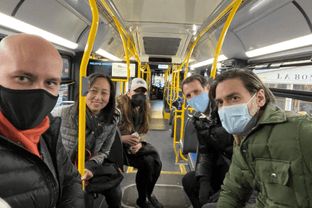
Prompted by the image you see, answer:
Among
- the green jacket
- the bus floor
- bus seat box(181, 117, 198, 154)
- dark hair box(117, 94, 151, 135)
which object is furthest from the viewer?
bus seat box(181, 117, 198, 154)

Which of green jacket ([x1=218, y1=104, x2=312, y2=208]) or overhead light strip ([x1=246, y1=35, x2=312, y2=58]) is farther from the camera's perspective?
overhead light strip ([x1=246, y1=35, x2=312, y2=58])

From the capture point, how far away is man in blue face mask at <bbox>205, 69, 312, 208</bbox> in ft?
3.33

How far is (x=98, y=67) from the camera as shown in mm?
2416

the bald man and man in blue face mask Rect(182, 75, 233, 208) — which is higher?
the bald man

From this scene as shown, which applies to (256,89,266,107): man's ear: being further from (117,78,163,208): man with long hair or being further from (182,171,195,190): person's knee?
(117,78,163,208): man with long hair

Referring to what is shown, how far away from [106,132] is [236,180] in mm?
1298

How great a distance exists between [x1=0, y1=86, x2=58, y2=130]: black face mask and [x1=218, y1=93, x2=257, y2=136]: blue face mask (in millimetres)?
1150

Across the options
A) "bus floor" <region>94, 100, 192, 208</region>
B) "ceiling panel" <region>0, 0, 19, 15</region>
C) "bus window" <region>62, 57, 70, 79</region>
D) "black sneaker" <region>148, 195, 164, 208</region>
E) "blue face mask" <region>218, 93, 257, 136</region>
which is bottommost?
"bus floor" <region>94, 100, 192, 208</region>

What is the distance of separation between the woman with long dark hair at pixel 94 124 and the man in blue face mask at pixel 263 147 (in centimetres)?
107

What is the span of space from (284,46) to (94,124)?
291 cm

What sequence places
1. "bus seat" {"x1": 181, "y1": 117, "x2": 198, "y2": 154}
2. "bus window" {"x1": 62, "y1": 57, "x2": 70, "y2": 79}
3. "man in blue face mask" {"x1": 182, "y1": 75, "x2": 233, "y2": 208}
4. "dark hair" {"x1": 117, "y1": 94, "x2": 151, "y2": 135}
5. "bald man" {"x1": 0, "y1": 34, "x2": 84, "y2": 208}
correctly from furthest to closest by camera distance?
1. "bus window" {"x1": 62, "y1": 57, "x2": 70, "y2": 79}
2. "bus seat" {"x1": 181, "y1": 117, "x2": 198, "y2": 154}
3. "dark hair" {"x1": 117, "y1": 94, "x2": 151, "y2": 135}
4. "man in blue face mask" {"x1": 182, "y1": 75, "x2": 233, "y2": 208}
5. "bald man" {"x1": 0, "y1": 34, "x2": 84, "y2": 208}

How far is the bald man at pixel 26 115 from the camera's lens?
2.44ft

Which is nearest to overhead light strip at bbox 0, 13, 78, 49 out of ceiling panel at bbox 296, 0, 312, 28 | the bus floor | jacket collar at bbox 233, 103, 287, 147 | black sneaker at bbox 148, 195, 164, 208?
the bus floor

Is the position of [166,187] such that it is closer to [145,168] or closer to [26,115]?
[145,168]
